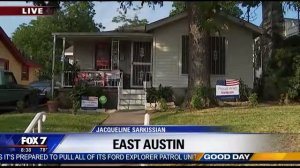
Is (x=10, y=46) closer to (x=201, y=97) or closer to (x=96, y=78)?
(x=96, y=78)

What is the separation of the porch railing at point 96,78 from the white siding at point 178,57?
1.72m

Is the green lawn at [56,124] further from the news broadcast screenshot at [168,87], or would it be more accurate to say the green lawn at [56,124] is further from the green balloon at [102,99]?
the green balloon at [102,99]

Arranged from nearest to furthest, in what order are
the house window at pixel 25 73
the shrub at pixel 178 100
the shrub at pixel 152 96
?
the shrub at pixel 152 96 < the shrub at pixel 178 100 < the house window at pixel 25 73

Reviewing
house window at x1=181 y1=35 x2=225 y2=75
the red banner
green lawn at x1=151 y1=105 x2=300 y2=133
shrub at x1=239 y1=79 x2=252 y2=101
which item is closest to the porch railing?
house window at x1=181 y1=35 x2=225 y2=75

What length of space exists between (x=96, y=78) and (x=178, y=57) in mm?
3627

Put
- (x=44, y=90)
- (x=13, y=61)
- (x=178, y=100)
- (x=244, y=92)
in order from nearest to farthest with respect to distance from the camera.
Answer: (x=244, y=92) < (x=178, y=100) < (x=44, y=90) < (x=13, y=61)

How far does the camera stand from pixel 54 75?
21.1 meters

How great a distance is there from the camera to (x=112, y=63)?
23.0m

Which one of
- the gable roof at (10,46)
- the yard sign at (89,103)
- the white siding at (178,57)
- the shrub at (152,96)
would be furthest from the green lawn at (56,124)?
the gable roof at (10,46)

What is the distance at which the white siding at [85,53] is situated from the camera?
23.6 m

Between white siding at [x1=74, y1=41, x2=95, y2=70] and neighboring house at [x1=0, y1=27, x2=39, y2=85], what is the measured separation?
6.35 m

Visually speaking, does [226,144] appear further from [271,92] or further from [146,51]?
[146,51]

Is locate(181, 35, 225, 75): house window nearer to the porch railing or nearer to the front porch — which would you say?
the front porch

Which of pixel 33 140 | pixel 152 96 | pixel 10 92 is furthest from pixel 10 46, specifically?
pixel 33 140
